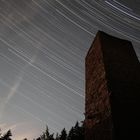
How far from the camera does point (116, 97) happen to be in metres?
4.53

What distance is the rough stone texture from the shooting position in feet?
13.6

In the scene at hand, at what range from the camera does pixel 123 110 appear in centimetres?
432

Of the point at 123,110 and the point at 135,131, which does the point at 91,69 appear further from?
the point at 135,131

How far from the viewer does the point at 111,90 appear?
466 centimetres

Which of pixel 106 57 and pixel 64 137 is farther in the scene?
pixel 64 137

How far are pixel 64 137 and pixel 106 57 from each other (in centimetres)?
2086

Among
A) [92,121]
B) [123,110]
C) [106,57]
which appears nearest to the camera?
[123,110]

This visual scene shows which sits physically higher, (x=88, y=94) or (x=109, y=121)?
(x=88, y=94)

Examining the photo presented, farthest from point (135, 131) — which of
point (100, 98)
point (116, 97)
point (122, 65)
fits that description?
point (122, 65)

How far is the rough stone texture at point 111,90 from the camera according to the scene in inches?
163

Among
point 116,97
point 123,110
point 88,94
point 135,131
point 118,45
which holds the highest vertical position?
point 118,45

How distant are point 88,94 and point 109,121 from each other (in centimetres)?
205

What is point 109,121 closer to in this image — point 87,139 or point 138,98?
point 138,98

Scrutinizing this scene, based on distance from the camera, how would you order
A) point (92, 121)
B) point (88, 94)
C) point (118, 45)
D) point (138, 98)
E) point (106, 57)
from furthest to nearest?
point (118, 45) < point (88, 94) < point (106, 57) < point (92, 121) < point (138, 98)
